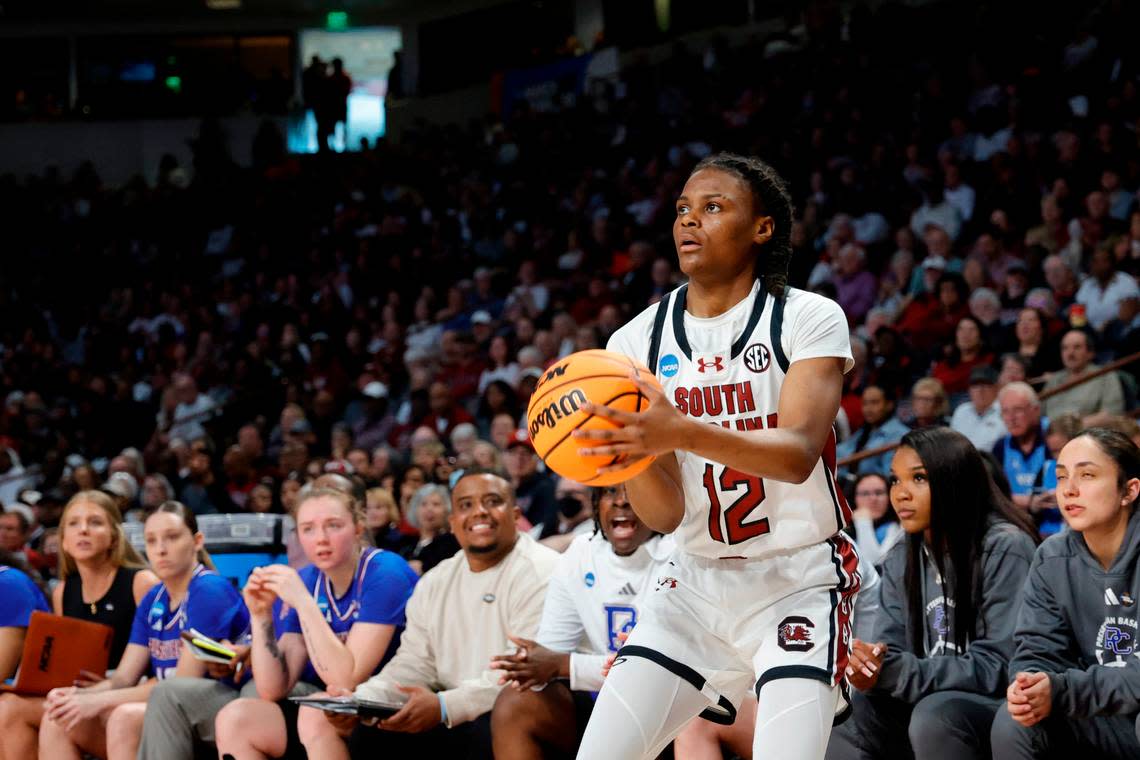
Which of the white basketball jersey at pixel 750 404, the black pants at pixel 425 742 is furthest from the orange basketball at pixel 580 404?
the black pants at pixel 425 742

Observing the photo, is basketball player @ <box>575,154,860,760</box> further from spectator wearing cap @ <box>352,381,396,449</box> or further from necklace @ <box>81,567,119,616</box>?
spectator wearing cap @ <box>352,381,396,449</box>

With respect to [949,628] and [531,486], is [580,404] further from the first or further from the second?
[531,486]

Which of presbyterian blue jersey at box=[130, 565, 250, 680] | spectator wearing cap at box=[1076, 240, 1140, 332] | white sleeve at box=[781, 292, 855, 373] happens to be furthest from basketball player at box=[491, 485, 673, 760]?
spectator wearing cap at box=[1076, 240, 1140, 332]

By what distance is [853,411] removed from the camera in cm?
885

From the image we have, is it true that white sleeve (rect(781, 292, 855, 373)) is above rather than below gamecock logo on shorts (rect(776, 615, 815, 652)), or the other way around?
above

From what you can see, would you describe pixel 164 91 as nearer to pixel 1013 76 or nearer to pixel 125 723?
pixel 1013 76

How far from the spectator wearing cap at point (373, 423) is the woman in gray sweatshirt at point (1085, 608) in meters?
8.39

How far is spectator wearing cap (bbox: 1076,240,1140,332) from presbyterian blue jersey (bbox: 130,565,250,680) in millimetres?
5805

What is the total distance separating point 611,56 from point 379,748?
13.9m

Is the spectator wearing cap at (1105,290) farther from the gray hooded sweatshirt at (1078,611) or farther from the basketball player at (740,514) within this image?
the basketball player at (740,514)

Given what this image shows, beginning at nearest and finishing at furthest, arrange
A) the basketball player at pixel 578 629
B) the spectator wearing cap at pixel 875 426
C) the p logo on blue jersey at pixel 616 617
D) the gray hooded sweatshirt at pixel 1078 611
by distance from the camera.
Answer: the gray hooded sweatshirt at pixel 1078 611
the basketball player at pixel 578 629
the p logo on blue jersey at pixel 616 617
the spectator wearing cap at pixel 875 426

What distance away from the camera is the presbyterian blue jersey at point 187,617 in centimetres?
564

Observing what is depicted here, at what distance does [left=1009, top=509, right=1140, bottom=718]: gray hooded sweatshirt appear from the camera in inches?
153

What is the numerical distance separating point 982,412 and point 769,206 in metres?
5.40
